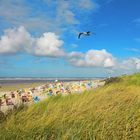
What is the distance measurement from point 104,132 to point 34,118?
5.36 feet

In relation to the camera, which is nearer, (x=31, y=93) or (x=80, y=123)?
(x=80, y=123)

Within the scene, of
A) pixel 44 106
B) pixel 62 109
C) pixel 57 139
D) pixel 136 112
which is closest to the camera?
pixel 57 139

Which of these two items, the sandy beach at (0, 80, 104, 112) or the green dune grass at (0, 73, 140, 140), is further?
the sandy beach at (0, 80, 104, 112)

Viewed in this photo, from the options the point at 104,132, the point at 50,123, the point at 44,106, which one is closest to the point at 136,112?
the point at 104,132

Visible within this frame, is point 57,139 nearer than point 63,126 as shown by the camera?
Yes

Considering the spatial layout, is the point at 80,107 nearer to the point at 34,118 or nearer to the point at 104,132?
the point at 34,118

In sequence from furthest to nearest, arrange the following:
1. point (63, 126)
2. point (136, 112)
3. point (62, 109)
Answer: point (62, 109) < point (136, 112) < point (63, 126)

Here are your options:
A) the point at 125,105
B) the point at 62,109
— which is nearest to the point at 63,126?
the point at 62,109

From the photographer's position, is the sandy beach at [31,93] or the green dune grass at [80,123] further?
the sandy beach at [31,93]

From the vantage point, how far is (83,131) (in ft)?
17.6

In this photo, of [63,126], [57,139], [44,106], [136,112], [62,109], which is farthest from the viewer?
[44,106]

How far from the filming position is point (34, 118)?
21.2 ft

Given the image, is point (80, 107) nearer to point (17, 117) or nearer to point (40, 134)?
point (17, 117)

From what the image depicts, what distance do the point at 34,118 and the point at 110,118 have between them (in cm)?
148
